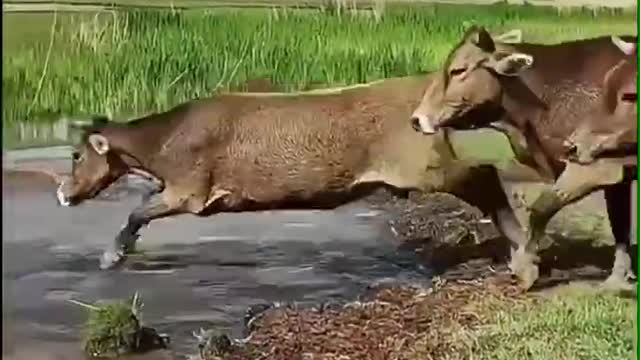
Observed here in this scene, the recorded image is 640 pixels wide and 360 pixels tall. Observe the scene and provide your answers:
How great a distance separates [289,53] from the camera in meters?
1.09

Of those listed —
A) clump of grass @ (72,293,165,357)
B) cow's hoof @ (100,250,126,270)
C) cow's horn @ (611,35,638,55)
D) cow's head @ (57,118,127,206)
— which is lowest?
clump of grass @ (72,293,165,357)

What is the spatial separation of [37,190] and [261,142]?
26 centimetres

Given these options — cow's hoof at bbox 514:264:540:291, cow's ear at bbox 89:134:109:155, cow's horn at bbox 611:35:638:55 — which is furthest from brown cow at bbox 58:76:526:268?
cow's horn at bbox 611:35:638:55

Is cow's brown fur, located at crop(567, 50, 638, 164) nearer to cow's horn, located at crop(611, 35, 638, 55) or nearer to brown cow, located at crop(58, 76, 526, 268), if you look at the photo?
cow's horn, located at crop(611, 35, 638, 55)

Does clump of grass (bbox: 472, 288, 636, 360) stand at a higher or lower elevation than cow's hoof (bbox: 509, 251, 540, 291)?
lower

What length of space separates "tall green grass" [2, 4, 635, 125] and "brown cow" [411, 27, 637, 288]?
0.03 m

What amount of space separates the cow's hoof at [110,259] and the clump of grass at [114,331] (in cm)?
4

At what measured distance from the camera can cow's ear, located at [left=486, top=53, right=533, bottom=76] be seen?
1.10 metres

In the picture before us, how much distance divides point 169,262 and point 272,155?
0.57 feet

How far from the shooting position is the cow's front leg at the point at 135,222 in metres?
1.07

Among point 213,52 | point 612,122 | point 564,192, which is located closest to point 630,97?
point 612,122

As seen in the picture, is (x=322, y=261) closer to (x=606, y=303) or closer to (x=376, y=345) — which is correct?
(x=376, y=345)

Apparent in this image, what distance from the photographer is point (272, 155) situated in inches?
42.9

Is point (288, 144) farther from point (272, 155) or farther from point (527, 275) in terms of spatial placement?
point (527, 275)
